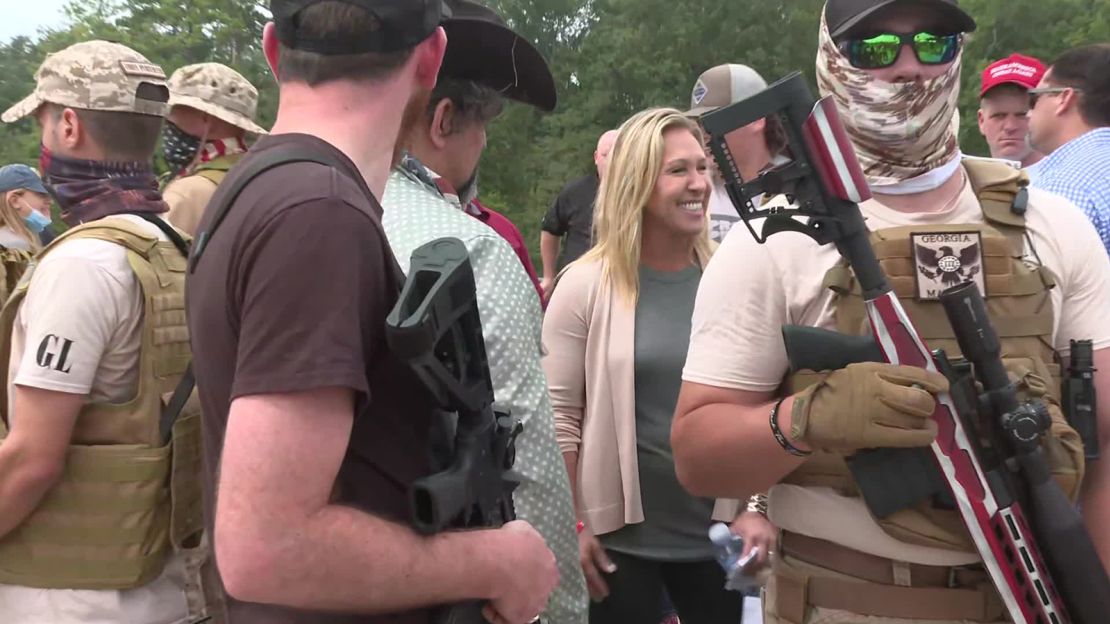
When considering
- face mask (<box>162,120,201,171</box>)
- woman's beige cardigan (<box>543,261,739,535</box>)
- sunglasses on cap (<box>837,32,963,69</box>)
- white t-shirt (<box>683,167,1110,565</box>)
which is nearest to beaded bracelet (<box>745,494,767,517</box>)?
woman's beige cardigan (<box>543,261,739,535</box>)

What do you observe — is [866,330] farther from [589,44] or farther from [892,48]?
[589,44]

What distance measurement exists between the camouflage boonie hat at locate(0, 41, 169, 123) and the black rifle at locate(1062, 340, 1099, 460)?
7.84 feet

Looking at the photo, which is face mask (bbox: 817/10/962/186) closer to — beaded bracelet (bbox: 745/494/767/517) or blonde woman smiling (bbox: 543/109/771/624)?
blonde woman smiling (bbox: 543/109/771/624)

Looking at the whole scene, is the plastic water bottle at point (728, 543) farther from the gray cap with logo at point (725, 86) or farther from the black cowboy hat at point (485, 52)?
the gray cap with logo at point (725, 86)

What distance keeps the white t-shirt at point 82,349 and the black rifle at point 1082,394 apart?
210 cm

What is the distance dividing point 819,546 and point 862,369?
17.6 inches

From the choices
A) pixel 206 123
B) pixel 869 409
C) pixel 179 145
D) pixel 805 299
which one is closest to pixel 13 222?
pixel 179 145

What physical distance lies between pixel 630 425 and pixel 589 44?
25.8 meters

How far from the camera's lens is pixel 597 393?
3.22 m

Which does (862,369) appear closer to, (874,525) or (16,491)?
(874,525)

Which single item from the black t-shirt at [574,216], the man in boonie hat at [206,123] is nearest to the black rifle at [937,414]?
the man in boonie hat at [206,123]

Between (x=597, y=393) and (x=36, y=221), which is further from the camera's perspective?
(x=36, y=221)

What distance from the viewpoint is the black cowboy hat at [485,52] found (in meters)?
2.36

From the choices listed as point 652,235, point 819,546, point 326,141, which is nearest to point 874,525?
point 819,546
